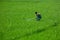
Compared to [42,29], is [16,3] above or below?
above

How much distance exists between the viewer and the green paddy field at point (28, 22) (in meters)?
4.50

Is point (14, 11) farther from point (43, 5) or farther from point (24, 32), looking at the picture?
point (24, 32)

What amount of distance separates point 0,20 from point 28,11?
150cm

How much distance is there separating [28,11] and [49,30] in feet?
6.63

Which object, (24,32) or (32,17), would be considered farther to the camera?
(32,17)

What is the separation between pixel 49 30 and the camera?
16.1 ft

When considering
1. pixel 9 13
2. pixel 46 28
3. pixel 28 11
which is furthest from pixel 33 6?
pixel 46 28

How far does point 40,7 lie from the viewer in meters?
7.27

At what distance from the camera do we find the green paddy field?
4496mm

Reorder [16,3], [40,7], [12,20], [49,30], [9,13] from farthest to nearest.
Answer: [16,3] < [40,7] < [9,13] < [12,20] < [49,30]

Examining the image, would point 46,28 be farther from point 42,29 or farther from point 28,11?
point 28,11

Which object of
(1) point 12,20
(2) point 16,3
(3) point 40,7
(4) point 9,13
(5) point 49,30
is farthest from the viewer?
(2) point 16,3

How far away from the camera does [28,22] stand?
17.8ft

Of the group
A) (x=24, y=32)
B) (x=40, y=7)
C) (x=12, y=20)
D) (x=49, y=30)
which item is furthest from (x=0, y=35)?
(x=40, y=7)
